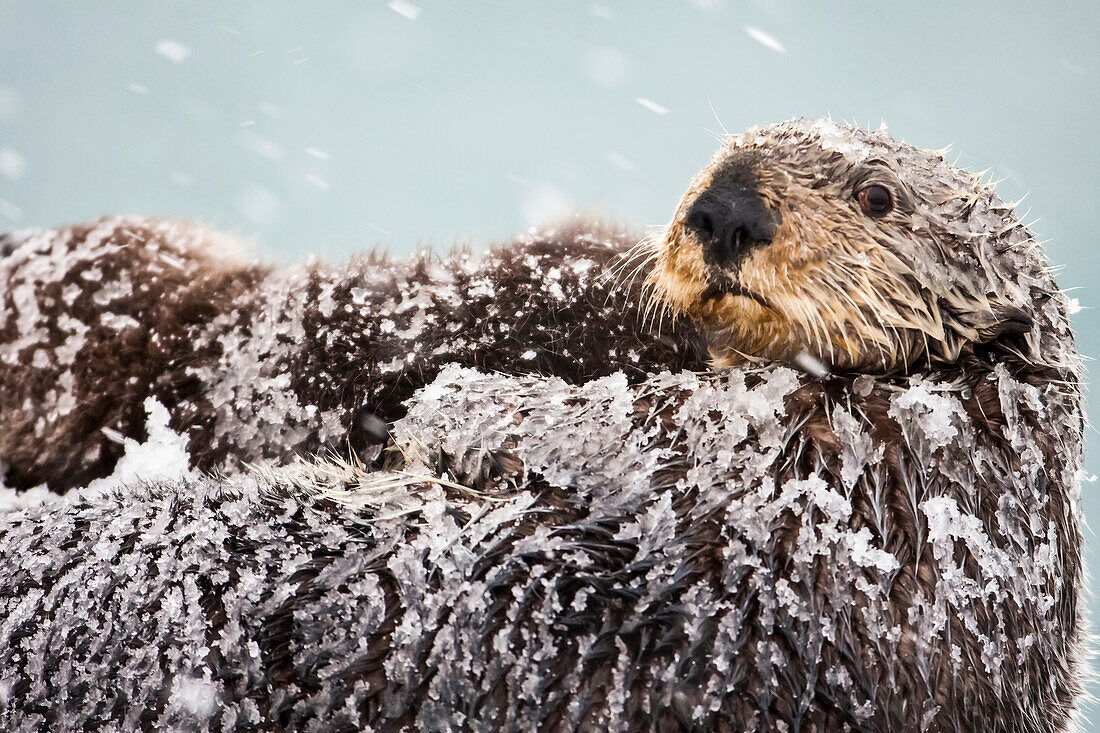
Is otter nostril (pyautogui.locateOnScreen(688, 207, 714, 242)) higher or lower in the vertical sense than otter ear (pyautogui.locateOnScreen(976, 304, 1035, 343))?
lower

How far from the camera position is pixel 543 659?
28.0 inches

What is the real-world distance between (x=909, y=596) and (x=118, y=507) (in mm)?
889

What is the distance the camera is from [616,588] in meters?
0.73

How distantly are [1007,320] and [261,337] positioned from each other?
1.11 meters

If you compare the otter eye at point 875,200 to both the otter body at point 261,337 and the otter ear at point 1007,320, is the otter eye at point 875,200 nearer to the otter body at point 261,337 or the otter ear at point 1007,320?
the otter ear at point 1007,320

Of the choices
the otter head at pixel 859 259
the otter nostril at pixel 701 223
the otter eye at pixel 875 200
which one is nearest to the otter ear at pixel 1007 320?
the otter head at pixel 859 259

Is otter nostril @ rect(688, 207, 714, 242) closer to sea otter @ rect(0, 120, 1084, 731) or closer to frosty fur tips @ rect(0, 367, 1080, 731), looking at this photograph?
sea otter @ rect(0, 120, 1084, 731)

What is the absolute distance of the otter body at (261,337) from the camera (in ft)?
3.95

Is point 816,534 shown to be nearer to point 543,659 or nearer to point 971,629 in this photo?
point 971,629

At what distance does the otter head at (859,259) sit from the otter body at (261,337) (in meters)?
0.23

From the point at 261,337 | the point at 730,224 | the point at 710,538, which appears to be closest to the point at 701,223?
the point at 730,224

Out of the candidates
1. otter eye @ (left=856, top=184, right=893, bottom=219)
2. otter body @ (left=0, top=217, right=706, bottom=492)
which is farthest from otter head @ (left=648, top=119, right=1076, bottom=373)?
otter body @ (left=0, top=217, right=706, bottom=492)

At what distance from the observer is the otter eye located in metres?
0.86

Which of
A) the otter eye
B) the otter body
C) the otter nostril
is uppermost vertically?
the otter eye
